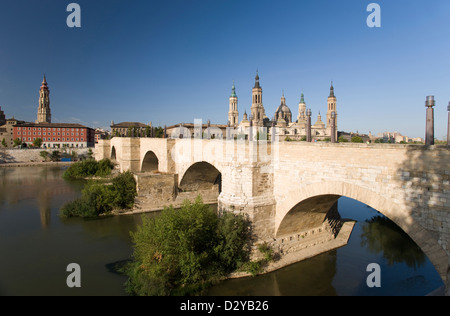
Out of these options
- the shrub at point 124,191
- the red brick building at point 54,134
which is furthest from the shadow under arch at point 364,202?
the red brick building at point 54,134

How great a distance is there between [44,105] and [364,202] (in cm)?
10562

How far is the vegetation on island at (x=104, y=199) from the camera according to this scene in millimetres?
19875

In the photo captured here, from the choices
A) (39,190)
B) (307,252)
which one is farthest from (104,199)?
(307,252)

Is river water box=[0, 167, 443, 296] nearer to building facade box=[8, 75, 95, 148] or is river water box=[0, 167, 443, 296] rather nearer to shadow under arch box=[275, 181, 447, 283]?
shadow under arch box=[275, 181, 447, 283]

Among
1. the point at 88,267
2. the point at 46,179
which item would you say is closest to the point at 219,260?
the point at 88,267

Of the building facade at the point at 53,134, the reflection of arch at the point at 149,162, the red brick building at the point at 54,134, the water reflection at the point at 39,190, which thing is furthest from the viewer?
the red brick building at the point at 54,134

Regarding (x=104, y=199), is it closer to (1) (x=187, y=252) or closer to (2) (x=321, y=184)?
(1) (x=187, y=252)

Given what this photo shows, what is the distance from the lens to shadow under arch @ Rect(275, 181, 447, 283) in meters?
7.22

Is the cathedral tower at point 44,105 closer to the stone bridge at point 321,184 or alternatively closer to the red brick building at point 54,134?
the red brick building at point 54,134

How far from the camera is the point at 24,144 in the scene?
213ft

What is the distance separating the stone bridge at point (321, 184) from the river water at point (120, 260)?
199 cm

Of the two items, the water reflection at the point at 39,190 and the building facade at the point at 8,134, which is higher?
the building facade at the point at 8,134

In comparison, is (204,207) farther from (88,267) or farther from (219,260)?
(88,267)

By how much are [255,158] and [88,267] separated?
9.04m
